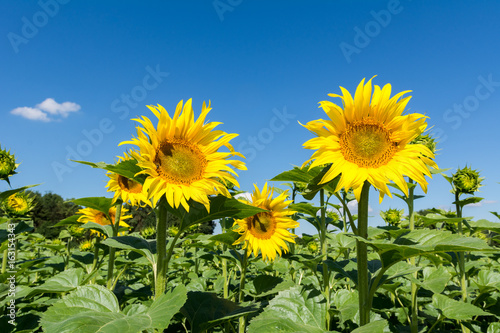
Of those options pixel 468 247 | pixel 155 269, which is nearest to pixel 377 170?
pixel 468 247

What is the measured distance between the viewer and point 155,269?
2064mm

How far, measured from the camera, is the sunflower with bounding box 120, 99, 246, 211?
77.1 inches

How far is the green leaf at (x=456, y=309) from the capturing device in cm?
237

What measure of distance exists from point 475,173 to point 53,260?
534 cm

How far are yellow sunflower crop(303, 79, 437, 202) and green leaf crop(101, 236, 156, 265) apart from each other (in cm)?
116

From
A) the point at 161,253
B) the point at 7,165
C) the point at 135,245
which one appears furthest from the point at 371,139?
the point at 7,165

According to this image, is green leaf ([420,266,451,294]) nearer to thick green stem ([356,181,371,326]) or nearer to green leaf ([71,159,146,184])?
thick green stem ([356,181,371,326])

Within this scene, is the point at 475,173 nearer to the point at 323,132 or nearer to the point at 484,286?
the point at 484,286

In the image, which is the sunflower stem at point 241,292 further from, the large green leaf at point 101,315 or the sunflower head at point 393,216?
the sunflower head at point 393,216

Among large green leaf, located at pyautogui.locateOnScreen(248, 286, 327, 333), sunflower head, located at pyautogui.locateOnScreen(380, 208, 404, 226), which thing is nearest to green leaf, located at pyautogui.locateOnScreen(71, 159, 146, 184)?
large green leaf, located at pyautogui.locateOnScreen(248, 286, 327, 333)

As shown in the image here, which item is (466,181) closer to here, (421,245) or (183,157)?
(421,245)

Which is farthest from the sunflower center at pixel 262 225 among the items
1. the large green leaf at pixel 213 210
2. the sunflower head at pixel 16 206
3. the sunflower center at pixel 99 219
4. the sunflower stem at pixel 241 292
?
the sunflower head at pixel 16 206

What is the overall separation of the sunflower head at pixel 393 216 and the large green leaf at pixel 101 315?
161 inches

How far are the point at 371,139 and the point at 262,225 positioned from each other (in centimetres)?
164
